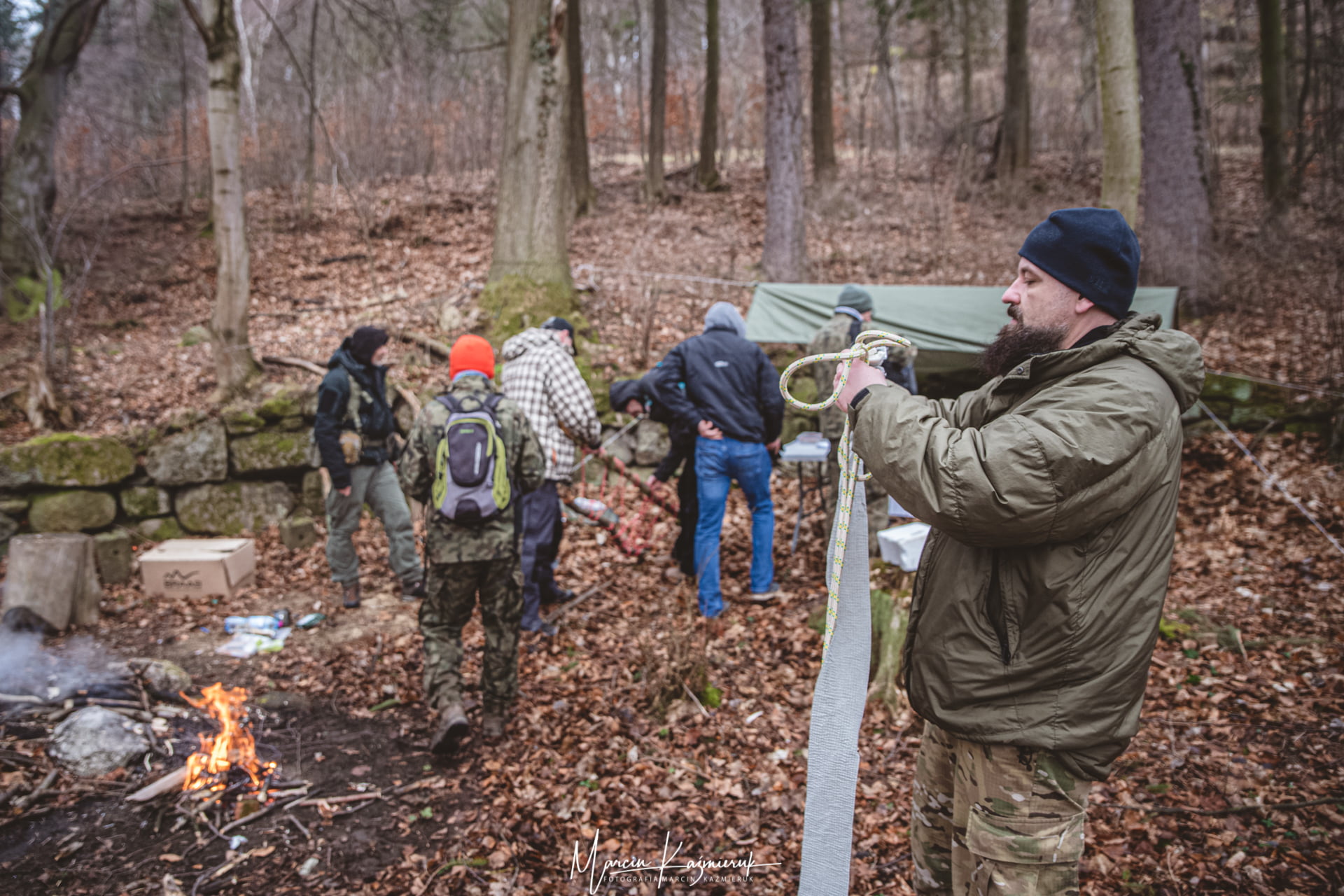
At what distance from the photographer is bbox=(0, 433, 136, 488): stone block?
670 centimetres

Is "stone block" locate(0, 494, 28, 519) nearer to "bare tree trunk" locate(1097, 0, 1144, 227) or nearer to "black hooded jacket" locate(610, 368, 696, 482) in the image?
"black hooded jacket" locate(610, 368, 696, 482)

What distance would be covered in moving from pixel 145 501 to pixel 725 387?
5494 mm

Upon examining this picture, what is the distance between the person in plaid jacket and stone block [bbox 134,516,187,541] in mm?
3886

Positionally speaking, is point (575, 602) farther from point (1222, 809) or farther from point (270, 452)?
point (1222, 809)

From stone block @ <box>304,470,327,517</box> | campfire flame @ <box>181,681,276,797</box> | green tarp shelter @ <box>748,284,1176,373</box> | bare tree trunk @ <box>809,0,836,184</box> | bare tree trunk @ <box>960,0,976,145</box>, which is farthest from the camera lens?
bare tree trunk @ <box>960,0,976,145</box>

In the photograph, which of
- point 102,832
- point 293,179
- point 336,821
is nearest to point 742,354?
point 336,821

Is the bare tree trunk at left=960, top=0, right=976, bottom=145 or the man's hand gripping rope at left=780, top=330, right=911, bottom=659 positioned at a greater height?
the bare tree trunk at left=960, top=0, right=976, bottom=145

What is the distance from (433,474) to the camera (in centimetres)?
420

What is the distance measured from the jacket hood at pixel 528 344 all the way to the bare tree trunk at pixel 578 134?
9.12 m

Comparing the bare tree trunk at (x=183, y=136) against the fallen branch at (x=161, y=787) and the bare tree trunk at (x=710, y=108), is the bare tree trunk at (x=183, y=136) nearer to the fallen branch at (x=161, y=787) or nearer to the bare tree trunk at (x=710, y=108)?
the bare tree trunk at (x=710, y=108)

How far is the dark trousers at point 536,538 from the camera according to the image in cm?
551

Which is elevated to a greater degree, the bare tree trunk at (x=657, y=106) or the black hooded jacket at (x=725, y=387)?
the bare tree trunk at (x=657, y=106)

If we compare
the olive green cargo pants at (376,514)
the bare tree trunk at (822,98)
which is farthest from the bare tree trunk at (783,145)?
the olive green cargo pants at (376,514)

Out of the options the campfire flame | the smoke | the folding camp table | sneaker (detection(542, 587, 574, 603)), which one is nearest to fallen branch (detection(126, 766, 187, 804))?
the campfire flame
